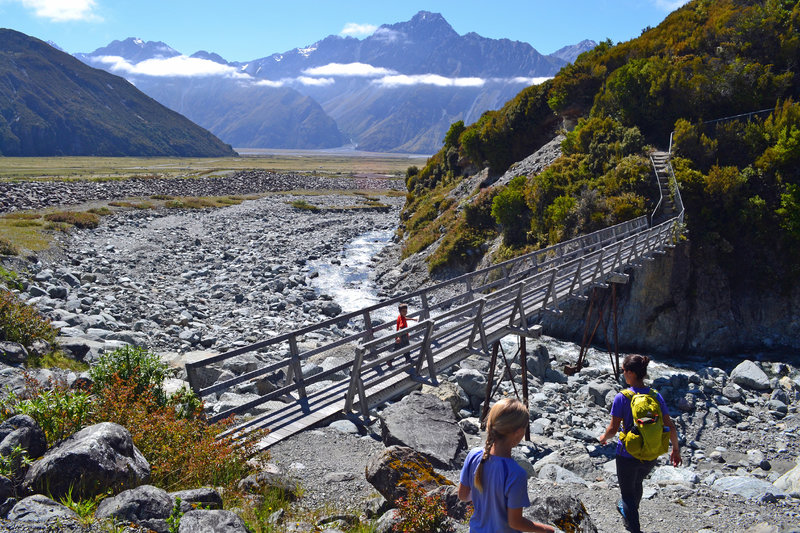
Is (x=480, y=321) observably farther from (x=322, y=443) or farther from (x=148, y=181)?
(x=148, y=181)

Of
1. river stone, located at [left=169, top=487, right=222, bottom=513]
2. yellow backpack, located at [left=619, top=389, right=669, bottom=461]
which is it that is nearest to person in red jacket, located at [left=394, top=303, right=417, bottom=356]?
yellow backpack, located at [left=619, top=389, right=669, bottom=461]

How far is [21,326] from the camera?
12.6m

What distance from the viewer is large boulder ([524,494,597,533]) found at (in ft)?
19.5

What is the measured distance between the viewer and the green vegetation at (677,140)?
22.8m

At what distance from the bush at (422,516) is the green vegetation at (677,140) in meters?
21.1

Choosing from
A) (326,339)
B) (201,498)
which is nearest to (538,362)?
(326,339)

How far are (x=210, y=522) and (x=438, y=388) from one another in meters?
8.00

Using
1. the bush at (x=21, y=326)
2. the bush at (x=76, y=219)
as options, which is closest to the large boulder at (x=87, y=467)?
the bush at (x=21, y=326)

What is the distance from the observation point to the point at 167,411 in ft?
24.6

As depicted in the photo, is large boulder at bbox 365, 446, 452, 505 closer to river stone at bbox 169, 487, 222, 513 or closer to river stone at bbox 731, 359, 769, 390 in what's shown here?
river stone at bbox 169, 487, 222, 513

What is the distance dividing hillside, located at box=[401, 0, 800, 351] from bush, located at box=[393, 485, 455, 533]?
1832cm

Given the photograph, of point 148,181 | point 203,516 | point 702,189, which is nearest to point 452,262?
point 702,189

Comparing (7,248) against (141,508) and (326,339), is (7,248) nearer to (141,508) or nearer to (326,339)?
(326,339)

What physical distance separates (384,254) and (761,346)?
79.4 ft
